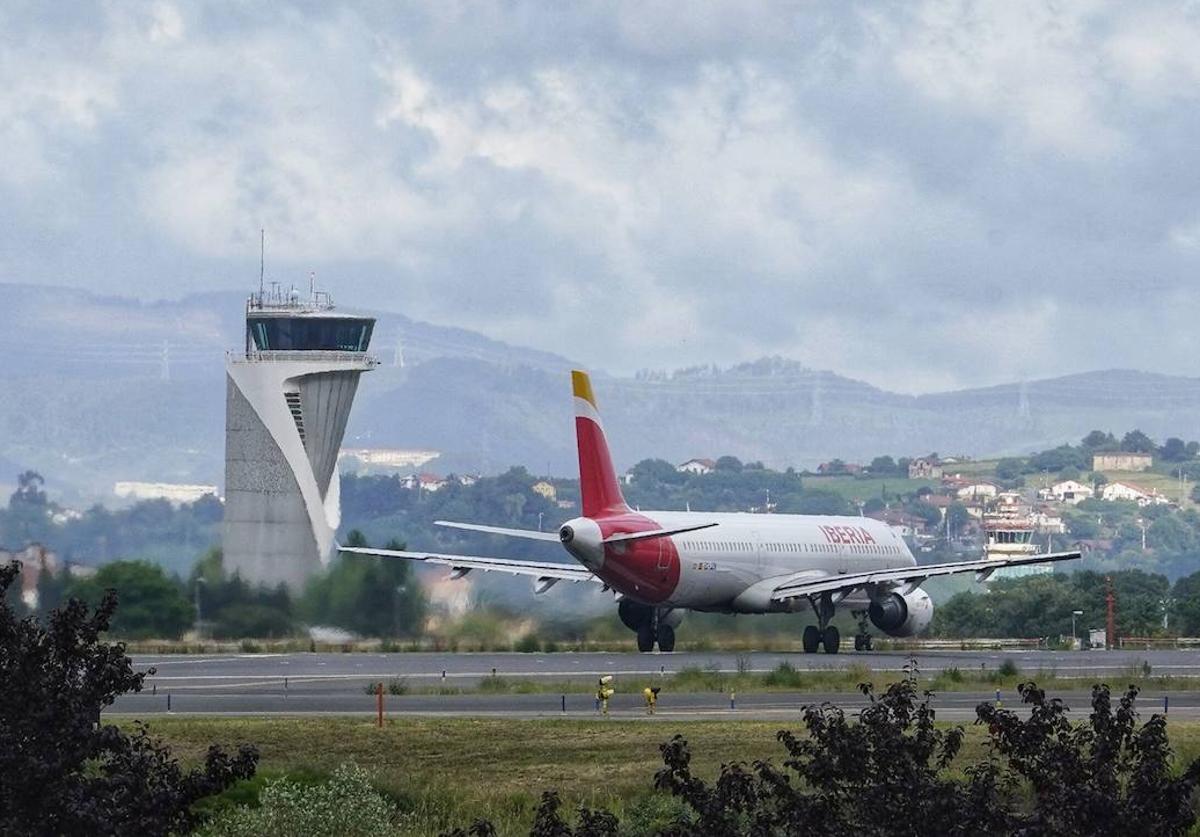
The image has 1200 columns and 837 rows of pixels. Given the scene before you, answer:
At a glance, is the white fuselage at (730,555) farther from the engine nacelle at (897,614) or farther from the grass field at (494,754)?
the grass field at (494,754)

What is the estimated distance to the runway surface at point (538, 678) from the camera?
174ft

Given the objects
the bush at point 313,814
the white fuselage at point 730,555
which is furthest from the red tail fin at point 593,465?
the bush at point 313,814

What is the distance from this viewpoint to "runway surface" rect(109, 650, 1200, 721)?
174 feet

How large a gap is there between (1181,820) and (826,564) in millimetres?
61553

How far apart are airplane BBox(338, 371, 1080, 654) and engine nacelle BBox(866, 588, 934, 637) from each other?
3cm

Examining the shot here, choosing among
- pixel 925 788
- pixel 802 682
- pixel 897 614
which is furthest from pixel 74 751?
pixel 897 614

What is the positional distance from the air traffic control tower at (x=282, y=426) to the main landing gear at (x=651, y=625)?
3127 cm

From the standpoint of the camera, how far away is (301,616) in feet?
294

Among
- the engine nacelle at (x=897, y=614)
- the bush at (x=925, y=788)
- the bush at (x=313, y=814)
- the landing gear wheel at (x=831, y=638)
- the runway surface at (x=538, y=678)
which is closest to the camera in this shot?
the bush at (x=925, y=788)

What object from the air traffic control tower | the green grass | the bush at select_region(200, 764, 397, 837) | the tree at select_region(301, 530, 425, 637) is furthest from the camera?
the air traffic control tower

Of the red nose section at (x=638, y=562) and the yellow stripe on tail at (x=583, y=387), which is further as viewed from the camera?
the yellow stripe on tail at (x=583, y=387)

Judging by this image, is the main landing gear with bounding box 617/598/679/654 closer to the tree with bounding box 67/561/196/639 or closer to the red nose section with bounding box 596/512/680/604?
the red nose section with bounding box 596/512/680/604

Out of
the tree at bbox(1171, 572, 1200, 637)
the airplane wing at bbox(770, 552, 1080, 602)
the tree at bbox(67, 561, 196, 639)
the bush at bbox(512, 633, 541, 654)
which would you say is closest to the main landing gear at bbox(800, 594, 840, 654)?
the airplane wing at bbox(770, 552, 1080, 602)

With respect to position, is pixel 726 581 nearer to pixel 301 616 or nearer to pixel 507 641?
pixel 507 641
